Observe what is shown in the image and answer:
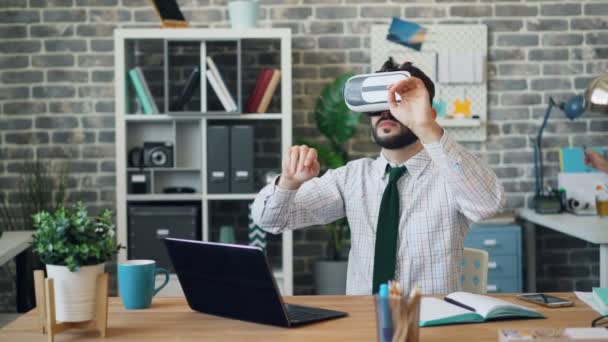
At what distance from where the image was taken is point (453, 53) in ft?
14.0

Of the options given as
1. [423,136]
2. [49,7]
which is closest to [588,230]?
[423,136]

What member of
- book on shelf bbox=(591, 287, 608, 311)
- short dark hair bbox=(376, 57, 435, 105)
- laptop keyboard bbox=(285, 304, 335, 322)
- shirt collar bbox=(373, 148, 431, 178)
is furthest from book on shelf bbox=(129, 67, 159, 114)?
book on shelf bbox=(591, 287, 608, 311)

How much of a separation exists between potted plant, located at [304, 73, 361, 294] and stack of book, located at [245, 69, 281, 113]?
0.28 metres

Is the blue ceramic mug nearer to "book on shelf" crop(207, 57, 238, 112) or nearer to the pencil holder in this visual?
the pencil holder

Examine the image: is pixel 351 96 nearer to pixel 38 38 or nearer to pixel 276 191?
pixel 276 191

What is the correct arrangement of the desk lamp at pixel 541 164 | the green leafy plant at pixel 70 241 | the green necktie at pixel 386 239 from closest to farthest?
the green leafy plant at pixel 70 241
the green necktie at pixel 386 239
the desk lamp at pixel 541 164

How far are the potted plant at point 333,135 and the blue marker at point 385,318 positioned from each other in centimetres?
261

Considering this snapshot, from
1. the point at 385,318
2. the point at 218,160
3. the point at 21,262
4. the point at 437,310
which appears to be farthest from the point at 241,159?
the point at 385,318

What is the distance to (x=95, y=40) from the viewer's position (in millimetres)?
4258

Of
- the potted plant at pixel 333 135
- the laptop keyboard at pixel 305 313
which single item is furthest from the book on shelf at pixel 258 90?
the laptop keyboard at pixel 305 313

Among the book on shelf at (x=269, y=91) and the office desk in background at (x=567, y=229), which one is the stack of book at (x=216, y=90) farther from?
the office desk in background at (x=567, y=229)

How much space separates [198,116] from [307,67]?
2.49 ft

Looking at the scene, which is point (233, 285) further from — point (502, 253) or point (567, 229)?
point (502, 253)

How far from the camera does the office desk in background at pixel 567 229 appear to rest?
3.12 metres
